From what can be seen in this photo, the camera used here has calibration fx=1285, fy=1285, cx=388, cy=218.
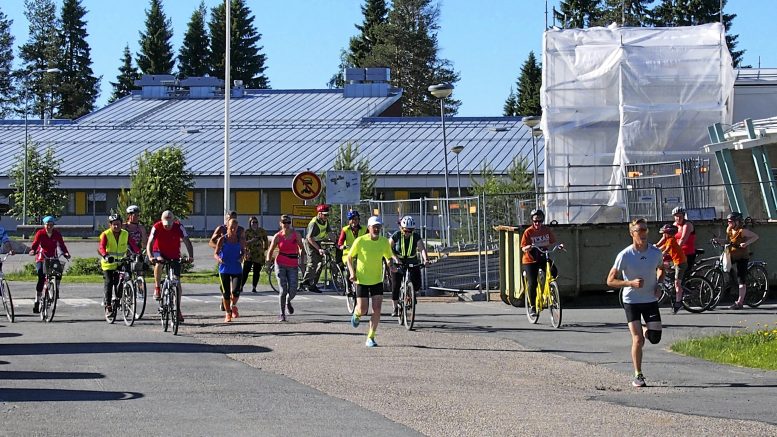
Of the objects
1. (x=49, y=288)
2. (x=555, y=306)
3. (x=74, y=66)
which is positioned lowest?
(x=555, y=306)

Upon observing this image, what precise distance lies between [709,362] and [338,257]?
44.3ft

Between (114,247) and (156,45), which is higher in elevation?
(156,45)

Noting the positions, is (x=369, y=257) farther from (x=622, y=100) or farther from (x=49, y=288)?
(x=622, y=100)

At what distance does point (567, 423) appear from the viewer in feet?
32.5

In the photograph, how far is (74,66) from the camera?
113812mm

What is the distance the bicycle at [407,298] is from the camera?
60.5 feet

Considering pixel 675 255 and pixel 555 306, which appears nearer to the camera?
pixel 555 306

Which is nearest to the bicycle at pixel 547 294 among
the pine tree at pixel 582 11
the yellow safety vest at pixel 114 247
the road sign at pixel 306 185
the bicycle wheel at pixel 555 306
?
the bicycle wheel at pixel 555 306

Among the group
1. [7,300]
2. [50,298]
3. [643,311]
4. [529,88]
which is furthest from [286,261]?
[529,88]

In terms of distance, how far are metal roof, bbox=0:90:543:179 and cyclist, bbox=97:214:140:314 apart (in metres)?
47.1

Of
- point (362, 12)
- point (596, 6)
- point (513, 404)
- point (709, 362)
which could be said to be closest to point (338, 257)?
point (709, 362)

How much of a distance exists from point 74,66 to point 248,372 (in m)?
105

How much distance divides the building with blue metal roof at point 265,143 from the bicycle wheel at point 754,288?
1779 inches

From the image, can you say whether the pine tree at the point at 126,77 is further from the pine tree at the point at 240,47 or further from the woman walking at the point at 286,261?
the woman walking at the point at 286,261
